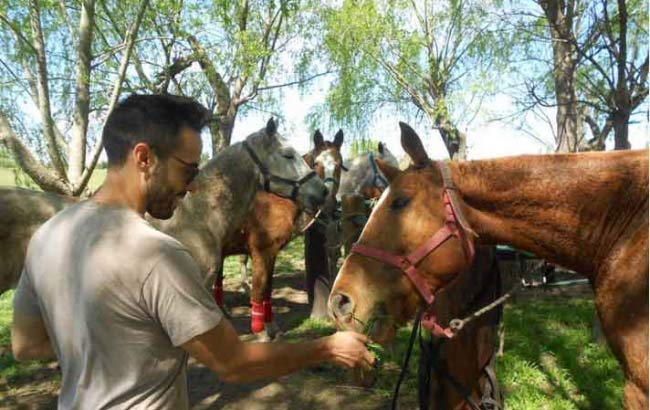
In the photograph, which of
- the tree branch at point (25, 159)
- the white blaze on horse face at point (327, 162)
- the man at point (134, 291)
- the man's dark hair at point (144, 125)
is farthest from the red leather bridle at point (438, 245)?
the white blaze on horse face at point (327, 162)

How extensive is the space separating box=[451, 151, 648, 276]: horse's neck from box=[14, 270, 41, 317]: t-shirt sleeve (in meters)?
1.77

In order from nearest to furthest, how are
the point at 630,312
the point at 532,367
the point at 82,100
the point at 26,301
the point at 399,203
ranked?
1. the point at 26,301
2. the point at 630,312
3. the point at 399,203
4. the point at 82,100
5. the point at 532,367

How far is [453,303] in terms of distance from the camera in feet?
9.31

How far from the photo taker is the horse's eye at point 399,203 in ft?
7.21

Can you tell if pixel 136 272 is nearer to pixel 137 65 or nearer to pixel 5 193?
pixel 5 193

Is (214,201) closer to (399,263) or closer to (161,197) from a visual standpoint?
(399,263)

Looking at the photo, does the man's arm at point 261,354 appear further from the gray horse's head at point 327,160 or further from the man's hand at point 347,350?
the gray horse's head at point 327,160

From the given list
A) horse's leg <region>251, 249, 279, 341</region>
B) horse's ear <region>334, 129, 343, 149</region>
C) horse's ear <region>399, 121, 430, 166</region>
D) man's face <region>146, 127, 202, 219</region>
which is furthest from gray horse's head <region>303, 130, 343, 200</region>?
man's face <region>146, 127, 202, 219</region>

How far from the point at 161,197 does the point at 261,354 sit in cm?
63

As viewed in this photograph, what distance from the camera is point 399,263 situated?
7.03 feet

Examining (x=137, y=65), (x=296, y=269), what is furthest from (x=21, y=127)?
(x=296, y=269)

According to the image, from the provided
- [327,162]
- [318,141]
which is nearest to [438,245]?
[327,162]

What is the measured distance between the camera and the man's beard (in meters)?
1.59

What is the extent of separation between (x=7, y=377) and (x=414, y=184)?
538 cm
